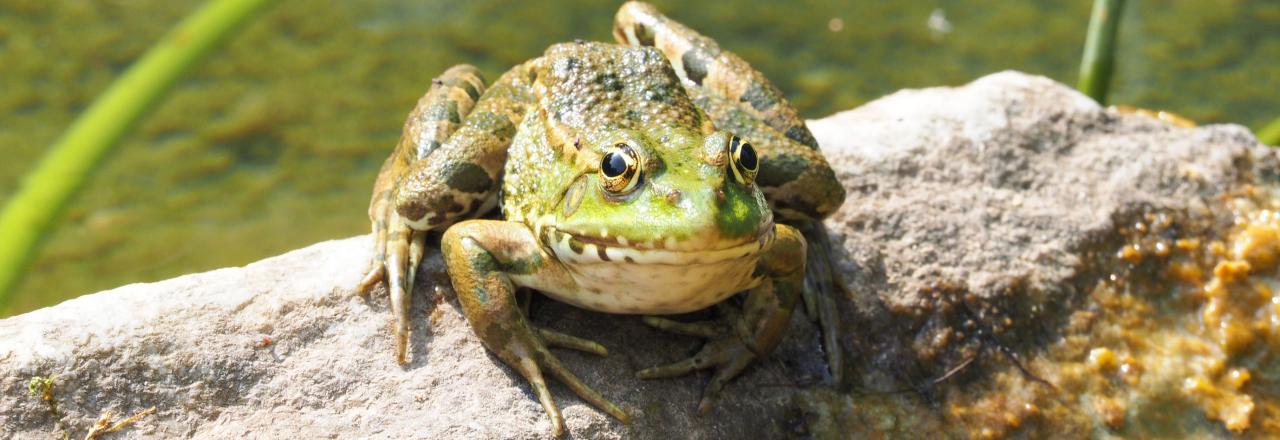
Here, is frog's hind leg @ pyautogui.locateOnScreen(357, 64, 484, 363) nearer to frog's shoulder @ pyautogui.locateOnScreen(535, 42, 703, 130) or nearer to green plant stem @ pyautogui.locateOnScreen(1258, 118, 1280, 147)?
frog's shoulder @ pyautogui.locateOnScreen(535, 42, 703, 130)

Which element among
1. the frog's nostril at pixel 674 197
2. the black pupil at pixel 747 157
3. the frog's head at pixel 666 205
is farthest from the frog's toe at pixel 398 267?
the black pupil at pixel 747 157

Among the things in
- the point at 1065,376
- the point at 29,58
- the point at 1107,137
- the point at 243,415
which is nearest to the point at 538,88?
the point at 243,415

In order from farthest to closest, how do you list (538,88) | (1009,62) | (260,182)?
(1009,62), (260,182), (538,88)

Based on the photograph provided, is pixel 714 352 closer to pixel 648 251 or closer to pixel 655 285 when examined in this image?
pixel 655 285

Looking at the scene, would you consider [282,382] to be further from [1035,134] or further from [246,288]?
[1035,134]

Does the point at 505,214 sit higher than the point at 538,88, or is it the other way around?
the point at 538,88

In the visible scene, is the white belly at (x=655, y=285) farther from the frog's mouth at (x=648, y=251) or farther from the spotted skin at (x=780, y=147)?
the spotted skin at (x=780, y=147)

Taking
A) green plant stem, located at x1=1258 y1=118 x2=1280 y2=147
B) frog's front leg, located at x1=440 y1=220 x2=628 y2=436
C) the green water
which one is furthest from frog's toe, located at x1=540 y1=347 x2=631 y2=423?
green plant stem, located at x1=1258 y1=118 x2=1280 y2=147
